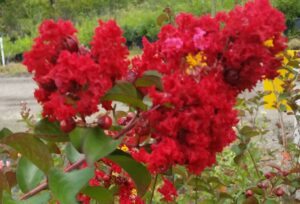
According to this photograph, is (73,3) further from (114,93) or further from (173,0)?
(114,93)

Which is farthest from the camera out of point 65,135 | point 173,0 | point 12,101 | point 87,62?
point 173,0

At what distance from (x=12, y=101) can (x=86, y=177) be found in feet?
24.7

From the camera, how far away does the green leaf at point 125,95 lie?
0.85 meters

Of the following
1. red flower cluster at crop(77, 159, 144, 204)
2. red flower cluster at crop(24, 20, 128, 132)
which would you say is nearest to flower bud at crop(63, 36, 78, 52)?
red flower cluster at crop(24, 20, 128, 132)

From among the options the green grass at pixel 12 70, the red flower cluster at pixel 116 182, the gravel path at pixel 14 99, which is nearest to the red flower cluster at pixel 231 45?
the red flower cluster at pixel 116 182

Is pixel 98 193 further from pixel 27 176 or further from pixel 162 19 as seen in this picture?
pixel 162 19

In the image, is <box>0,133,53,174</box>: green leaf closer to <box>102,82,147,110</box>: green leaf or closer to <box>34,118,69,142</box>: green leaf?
<box>34,118,69,142</box>: green leaf

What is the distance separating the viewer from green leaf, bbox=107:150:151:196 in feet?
3.03

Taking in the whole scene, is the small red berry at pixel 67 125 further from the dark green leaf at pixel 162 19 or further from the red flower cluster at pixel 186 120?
the dark green leaf at pixel 162 19

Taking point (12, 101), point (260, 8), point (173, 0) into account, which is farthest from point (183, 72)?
point (173, 0)

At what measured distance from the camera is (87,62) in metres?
0.81

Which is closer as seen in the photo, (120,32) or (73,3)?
(120,32)

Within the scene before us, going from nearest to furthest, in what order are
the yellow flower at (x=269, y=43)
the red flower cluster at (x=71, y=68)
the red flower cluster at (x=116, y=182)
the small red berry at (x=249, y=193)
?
the red flower cluster at (x=71, y=68), the yellow flower at (x=269, y=43), the red flower cluster at (x=116, y=182), the small red berry at (x=249, y=193)

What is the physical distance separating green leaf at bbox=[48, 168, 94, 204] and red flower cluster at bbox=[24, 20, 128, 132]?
2.7 inches
